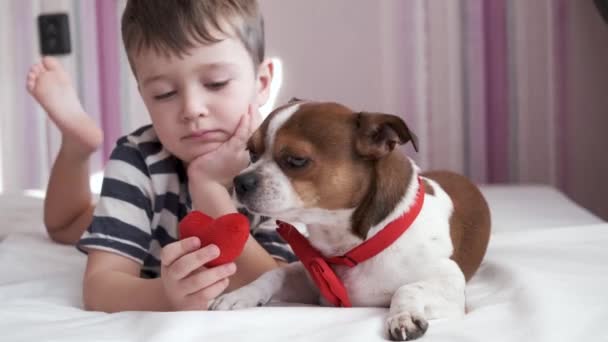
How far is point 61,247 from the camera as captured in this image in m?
1.66

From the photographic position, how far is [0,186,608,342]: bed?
2.93ft

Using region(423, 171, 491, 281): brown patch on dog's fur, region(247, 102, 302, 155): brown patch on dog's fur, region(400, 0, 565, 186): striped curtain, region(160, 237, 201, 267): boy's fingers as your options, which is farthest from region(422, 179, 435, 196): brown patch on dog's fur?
region(400, 0, 565, 186): striped curtain

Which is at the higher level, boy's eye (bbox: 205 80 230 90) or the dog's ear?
boy's eye (bbox: 205 80 230 90)

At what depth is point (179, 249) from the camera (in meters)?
1.01

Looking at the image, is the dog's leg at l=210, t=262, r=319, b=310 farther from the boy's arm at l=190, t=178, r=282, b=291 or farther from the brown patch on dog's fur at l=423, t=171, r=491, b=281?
the brown patch on dog's fur at l=423, t=171, r=491, b=281

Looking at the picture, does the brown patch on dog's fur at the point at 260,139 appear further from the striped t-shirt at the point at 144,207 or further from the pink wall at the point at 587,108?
the pink wall at the point at 587,108

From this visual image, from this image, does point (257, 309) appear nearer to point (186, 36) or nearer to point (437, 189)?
point (437, 189)

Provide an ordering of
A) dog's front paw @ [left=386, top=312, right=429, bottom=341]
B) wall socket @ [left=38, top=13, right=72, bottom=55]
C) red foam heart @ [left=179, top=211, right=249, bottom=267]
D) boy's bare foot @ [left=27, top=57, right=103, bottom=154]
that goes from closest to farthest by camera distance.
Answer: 1. dog's front paw @ [left=386, top=312, right=429, bottom=341]
2. red foam heart @ [left=179, top=211, right=249, bottom=267]
3. boy's bare foot @ [left=27, top=57, right=103, bottom=154]
4. wall socket @ [left=38, top=13, right=72, bottom=55]

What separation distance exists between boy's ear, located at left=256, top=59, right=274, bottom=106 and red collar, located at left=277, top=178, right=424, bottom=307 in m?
0.44

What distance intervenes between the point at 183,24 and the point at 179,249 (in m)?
0.46

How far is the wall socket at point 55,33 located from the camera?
259 cm

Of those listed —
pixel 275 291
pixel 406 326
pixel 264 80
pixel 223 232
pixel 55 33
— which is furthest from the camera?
pixel 55 33

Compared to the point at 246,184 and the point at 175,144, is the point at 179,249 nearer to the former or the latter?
the point at 246,184

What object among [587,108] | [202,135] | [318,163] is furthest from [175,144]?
[587,108]
